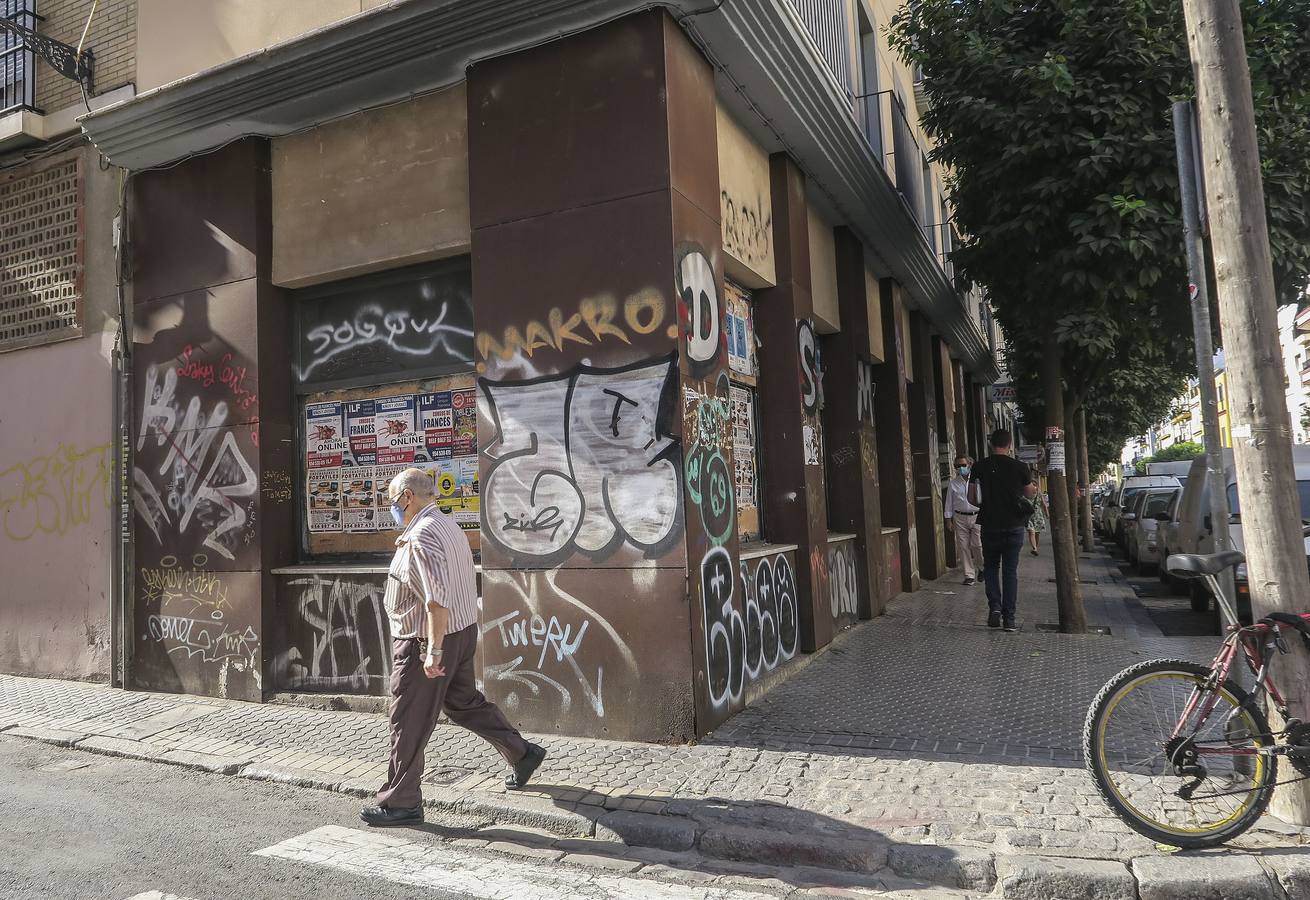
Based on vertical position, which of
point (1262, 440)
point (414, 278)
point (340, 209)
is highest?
point (340, 209)

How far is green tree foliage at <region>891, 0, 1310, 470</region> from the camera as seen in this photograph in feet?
25.2

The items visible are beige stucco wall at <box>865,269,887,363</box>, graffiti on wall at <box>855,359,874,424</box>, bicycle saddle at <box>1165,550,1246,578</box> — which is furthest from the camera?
beige stucco wall at <box>865,269,887,363</box>

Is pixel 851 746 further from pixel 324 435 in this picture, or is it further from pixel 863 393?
pixel 863 393

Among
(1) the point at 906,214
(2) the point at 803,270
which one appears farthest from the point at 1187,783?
(1) the point at 906,214

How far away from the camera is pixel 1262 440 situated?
4.08m

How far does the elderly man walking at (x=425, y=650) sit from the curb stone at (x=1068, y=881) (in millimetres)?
2403

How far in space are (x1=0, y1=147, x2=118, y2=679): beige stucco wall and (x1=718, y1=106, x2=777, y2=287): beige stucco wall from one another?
5.56m

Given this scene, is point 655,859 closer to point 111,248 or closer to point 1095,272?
point 1095,272

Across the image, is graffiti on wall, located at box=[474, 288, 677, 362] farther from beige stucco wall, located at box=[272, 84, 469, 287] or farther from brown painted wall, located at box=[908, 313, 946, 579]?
brown painted wall, located at box=[908, 313, 946, 579]

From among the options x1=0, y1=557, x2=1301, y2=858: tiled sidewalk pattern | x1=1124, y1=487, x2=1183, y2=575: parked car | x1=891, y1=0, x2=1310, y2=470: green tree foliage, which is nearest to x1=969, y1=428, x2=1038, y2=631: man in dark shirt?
x1=0, y1=557, x2=1301, y2=858: tiled sidewalk pattern

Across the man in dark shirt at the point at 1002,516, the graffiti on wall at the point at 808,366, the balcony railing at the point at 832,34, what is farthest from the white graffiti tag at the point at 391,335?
the man in dark shirt at the point at 1002,516

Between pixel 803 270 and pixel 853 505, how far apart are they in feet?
9.52

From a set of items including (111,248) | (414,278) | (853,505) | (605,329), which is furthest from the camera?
(853,505)

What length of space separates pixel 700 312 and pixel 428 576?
2.61 metres
